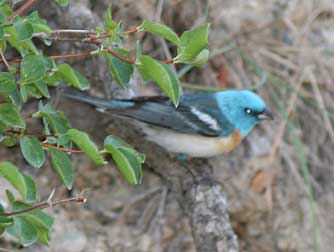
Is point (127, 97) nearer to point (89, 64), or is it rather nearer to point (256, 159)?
point (89, 64)

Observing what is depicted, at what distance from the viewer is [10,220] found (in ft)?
5.74

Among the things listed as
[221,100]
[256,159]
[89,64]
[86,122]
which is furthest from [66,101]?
[256,159]

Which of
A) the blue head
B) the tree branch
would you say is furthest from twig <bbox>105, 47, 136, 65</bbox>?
the blue head

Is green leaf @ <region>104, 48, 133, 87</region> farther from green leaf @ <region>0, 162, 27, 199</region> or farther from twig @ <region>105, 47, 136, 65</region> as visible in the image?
green leaf @ <region>0, 162, 27, 199</region>

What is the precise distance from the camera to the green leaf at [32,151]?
183cm

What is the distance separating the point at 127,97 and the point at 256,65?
120 cm

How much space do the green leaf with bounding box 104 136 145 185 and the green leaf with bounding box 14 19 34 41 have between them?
0.32 meters

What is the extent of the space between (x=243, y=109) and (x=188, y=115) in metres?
0.35

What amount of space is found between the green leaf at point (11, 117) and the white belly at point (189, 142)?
2.00m

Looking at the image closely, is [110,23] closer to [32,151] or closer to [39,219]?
[32,151]

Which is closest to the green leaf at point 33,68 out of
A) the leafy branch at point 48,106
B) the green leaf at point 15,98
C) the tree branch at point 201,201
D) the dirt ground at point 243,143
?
the leafy branch at point 48,106

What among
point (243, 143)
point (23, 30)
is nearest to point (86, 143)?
point (23, 30)

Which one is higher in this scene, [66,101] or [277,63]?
[66,101]

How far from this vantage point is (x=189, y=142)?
3.96 m
